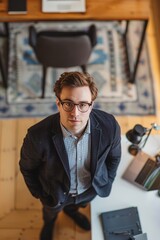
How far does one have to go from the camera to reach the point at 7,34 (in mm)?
3037

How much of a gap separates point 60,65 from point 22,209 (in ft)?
3.64

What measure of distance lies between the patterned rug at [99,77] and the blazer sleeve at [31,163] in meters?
1.12

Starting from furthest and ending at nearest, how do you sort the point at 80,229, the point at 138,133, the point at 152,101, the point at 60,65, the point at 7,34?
1. the point at 7,34
2. the point at 152,101
3. the point at 60,65
4. the point at 80,229
5. the point at 138,133

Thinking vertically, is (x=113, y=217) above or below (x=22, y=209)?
above

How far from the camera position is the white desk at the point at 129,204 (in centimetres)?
161

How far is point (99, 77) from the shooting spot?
9.55ft

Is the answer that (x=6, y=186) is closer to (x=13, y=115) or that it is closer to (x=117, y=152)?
(x=13, y=115)

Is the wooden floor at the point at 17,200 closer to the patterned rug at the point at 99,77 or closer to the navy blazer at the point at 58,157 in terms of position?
the patterned rug at the point at 99,77

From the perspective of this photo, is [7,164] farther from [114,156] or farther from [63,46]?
[114,156]

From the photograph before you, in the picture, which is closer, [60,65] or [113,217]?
[113,217]

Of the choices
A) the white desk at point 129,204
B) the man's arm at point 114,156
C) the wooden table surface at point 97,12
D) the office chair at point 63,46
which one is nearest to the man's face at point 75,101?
the man's arm at point 114,156

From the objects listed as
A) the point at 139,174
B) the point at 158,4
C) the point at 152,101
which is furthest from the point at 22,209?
the point at 158,4

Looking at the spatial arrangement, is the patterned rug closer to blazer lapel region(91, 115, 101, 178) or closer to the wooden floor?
the wooden floor

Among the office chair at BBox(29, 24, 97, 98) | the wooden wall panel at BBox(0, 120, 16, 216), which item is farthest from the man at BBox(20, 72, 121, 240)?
the office chair at BBox(29, 24, 97, 98)
